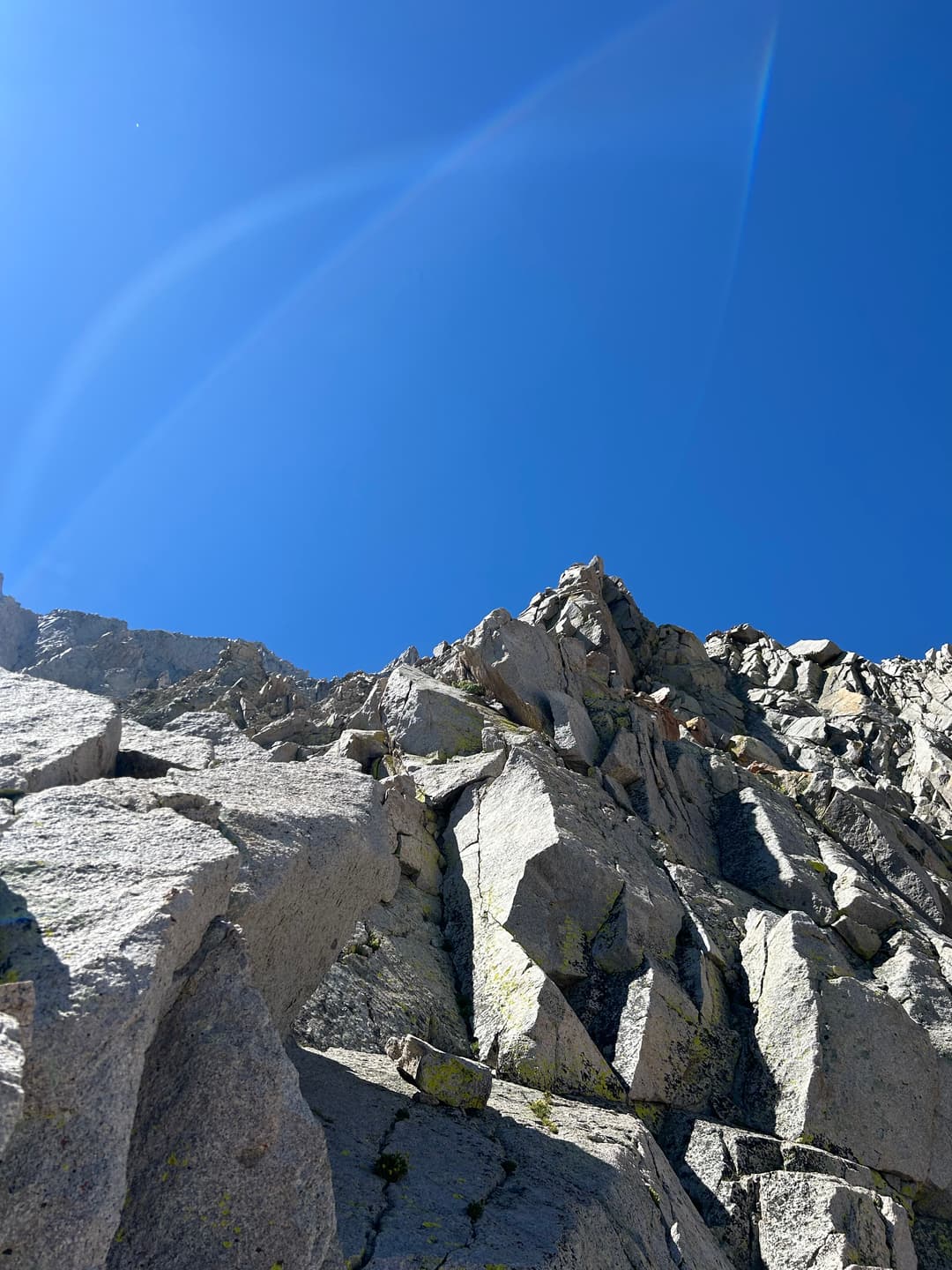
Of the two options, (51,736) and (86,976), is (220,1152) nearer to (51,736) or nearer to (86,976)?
(86,976)

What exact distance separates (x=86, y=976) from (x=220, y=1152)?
2.49m

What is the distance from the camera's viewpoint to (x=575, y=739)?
37656mm

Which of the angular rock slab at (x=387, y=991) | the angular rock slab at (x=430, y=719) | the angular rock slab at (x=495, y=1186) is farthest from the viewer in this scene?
the angular rock slab at (x=430, y=719)

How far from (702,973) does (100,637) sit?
145 m

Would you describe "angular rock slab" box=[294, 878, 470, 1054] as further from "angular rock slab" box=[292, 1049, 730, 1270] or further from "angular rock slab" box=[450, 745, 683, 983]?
"angular rock slab" box=[450, 745, 683, 983]

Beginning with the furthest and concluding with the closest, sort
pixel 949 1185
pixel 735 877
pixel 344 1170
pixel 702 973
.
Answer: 1. pixel 735 877
2. pixel 702 973
3. pixel 949 1185
4. pixel 344 1170

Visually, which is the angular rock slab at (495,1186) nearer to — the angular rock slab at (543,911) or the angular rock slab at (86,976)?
the angular rock slab at (543,911)

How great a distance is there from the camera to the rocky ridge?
25.7ft

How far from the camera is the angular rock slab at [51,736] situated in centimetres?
1111

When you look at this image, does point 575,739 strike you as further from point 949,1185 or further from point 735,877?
point 949,1185

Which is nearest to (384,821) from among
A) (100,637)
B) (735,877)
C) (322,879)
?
(322,879)

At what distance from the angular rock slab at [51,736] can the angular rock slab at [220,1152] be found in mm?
3959

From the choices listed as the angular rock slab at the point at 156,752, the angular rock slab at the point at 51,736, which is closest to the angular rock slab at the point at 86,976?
the angular rock slab at the point at 51,736

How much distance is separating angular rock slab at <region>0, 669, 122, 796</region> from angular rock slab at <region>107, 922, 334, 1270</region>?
396 cm
